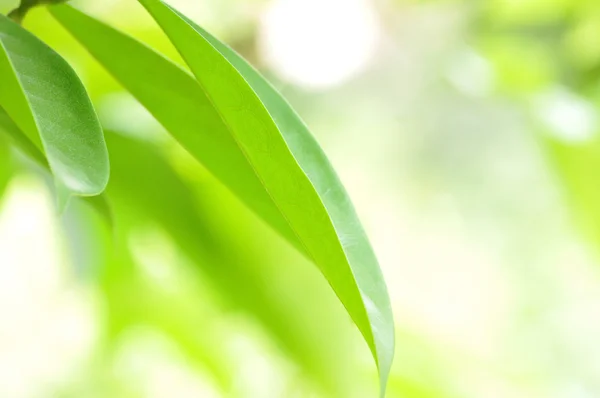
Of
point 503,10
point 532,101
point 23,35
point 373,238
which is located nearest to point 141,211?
point 23,35

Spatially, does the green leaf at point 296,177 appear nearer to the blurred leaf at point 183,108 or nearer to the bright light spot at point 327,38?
the blurred leaf at point 183,108

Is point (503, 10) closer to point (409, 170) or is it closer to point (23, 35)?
point (409, 170)

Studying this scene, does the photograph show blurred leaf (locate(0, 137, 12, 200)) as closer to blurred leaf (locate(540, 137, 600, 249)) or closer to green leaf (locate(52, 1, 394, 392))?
green leaf (locate(52, 1, 394, 392))

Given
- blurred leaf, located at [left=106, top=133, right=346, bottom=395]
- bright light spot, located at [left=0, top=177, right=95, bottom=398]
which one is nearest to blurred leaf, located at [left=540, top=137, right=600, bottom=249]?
blurred leaf, located at [left=106, top=133, right=346, bottom=395]

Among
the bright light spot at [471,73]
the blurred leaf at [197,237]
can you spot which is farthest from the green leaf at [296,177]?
the bright light spot at [471,73]

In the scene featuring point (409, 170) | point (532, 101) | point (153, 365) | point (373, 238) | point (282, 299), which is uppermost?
point (409, 170)

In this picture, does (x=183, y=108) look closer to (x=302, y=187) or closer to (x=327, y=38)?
(x=302, y=187)

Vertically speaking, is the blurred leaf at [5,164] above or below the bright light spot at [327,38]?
below

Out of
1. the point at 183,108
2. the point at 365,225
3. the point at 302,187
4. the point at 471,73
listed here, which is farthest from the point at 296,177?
the point at 365,225
